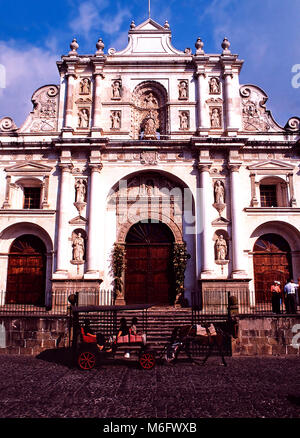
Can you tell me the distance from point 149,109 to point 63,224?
836cm

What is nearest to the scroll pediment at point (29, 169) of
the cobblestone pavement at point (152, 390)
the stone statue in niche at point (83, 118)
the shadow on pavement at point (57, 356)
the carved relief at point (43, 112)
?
the carved relief at point (43, 112)

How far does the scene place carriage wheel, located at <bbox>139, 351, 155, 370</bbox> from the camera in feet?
34.8

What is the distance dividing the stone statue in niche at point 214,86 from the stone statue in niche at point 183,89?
1.39 metres

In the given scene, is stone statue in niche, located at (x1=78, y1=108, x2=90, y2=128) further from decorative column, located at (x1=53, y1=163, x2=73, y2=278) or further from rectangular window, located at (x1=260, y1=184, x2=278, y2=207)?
rectangular window, located at (x1=260, y1=184, x2=278, y2=207)

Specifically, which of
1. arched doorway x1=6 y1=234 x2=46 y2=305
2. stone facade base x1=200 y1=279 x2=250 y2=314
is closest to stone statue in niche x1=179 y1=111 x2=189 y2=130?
stone facade base x1=200 y1=279 x2=250 y2=314

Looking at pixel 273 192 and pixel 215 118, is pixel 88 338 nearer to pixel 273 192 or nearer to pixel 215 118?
pixel 273 192

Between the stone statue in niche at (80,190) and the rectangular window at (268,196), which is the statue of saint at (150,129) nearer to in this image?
the stone statue in niche at (80,190)

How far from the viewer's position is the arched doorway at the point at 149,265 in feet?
61.8

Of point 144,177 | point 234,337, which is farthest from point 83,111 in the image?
point 234,337

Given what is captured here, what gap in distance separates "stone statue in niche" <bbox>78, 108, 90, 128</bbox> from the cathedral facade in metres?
0.06

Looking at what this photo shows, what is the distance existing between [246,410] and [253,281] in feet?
40.3

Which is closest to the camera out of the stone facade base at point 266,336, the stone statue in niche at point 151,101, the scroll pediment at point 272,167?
the stone facade base at point 266,336

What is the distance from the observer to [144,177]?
2017 cm

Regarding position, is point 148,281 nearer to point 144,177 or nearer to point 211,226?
point 211,226
